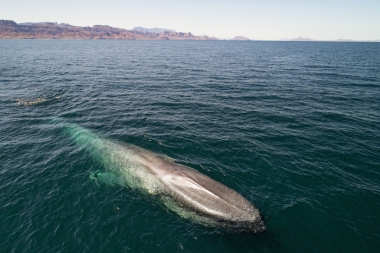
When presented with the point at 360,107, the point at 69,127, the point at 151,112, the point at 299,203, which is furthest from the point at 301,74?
the point at 69,127

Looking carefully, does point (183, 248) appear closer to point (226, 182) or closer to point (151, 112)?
point (226, 182)

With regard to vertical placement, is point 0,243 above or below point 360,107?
below

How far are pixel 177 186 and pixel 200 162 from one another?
274 inches

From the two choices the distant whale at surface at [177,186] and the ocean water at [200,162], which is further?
the distant whale at surface at [177,186]

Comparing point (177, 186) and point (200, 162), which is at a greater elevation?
point (177, 186)

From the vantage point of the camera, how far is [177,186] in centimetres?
2481

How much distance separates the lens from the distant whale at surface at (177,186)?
21047 millimetres

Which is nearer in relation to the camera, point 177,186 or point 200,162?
point 177,186

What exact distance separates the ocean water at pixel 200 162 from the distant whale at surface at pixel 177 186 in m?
1.06

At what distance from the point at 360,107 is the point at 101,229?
56.8 metres

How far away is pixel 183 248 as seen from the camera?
747 inches

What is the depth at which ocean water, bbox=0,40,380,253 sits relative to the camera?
19.9 meters

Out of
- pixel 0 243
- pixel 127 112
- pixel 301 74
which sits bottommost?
pixel 0 243

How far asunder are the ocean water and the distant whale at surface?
1.06 m
